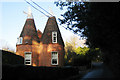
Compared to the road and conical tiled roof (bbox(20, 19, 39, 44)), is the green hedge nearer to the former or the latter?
the road

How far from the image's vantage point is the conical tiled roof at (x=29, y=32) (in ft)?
93.0

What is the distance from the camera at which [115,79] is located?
4.22m

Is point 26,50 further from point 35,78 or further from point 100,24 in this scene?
point 100,24

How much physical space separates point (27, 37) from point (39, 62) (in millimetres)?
4830

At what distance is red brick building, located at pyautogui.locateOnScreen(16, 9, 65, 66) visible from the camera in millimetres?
27562

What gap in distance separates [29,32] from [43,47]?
3.78 meters

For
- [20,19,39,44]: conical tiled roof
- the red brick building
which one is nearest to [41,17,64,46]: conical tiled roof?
the red brick building

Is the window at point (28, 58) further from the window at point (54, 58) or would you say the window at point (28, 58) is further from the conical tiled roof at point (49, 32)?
the window at point (54, 58)

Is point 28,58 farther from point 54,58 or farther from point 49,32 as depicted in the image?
point 49,32

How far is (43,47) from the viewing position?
28.1 m

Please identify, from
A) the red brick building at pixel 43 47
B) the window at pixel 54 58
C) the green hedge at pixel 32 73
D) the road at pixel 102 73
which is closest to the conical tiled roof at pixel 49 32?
the red brick building at pixel 43 47

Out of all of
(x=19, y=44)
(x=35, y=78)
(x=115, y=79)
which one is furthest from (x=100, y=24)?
(x=19, y=44)

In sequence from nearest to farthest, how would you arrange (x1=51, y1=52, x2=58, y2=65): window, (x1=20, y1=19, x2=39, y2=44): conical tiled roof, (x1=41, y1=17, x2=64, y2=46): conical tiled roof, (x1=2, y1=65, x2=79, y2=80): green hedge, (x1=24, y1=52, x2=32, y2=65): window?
(x1=2, y1=65, x2=79, y2=80): green hedge, (x1=51, y1=52, x2=58, y2=65): window, (x1=24, y1=52, x2=32, y2=65): window, (x1=41, y1=17, x2=64, y2=46): conical tiled roof, (x1=20, y1=19, x2=39, y2=44): conical tiled roof

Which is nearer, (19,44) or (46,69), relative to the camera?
(46,69)
